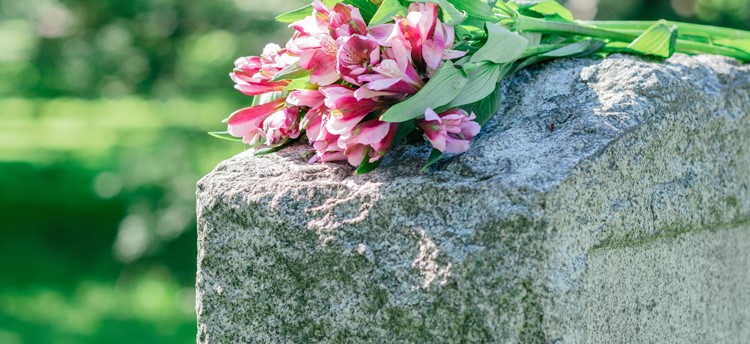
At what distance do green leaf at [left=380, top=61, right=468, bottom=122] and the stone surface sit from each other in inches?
3.7

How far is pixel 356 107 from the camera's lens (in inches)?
48.2

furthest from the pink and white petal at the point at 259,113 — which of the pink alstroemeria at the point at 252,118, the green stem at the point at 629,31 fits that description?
the green stem at the point at 629,31

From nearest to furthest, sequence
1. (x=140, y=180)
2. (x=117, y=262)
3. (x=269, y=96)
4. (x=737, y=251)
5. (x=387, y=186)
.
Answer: (x=387, y=186)
(x=269, y=96)
(x=737, y=251)
(x=140, y=180)
(x=117, y=262)

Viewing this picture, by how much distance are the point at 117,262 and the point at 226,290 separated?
15.1 ft

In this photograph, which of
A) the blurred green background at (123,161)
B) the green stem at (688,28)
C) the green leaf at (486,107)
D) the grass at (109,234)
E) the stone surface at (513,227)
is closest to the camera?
the stone surface at (513,227)

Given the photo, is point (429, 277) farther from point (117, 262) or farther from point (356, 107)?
point (117, 262)

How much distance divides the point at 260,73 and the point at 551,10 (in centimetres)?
61

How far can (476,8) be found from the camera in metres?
1.37

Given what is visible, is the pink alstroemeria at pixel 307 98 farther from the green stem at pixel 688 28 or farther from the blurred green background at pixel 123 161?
the blurred green background at pixel 123 161

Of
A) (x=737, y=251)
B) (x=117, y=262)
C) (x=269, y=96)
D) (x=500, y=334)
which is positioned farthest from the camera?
(x=117, y=262)

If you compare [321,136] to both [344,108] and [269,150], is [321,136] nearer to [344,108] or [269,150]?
[344,108]

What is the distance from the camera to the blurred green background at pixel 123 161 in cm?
484

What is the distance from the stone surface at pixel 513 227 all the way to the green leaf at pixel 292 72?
0.51 ft

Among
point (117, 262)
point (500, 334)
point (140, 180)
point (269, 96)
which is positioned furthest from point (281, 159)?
point (117, 262)
